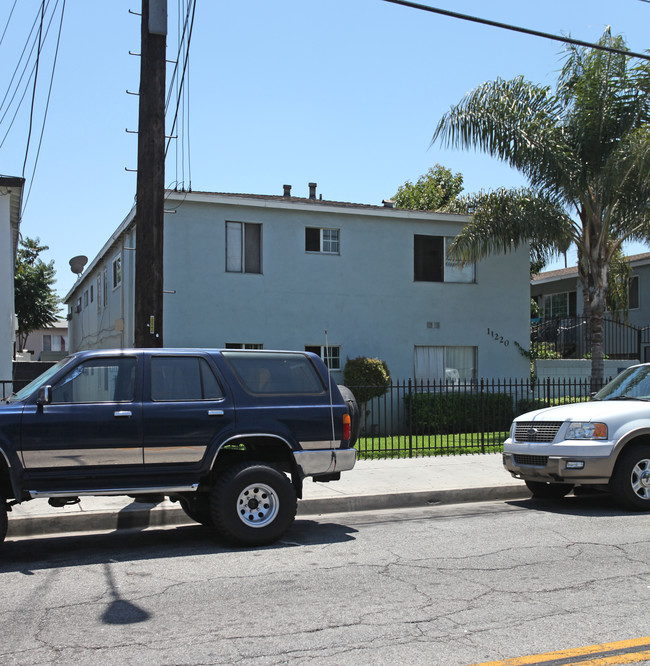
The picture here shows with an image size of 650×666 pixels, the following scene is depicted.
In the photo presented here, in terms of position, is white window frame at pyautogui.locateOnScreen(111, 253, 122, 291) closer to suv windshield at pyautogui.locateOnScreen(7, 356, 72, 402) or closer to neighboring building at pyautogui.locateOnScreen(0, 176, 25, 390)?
neighboring building at pyautogui.locateOnScreen(0, 176, 25, 390)

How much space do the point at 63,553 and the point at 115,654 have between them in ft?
10.4

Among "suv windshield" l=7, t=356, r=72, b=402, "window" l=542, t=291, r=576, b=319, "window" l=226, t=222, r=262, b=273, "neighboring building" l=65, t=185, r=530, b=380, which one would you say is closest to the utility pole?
"suv windshield" l=7, t=356, r=72, b=402

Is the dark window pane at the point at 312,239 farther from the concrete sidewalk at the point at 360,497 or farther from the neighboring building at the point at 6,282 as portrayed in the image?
the concrete sidewalk at the point at 360,497

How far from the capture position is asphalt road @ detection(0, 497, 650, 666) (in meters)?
4.63

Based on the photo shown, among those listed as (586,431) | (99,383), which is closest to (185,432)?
(99,383)

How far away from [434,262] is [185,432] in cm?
1517

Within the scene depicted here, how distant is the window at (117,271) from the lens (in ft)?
73.3

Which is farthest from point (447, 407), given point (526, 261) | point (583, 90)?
point (583, 90)

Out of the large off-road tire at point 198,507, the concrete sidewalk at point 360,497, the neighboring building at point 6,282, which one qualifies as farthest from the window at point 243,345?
the large off-road tire at point 198,507

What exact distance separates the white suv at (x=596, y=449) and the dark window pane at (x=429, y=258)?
12.1 m

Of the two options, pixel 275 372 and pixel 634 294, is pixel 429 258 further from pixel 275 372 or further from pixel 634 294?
pixel 275 372

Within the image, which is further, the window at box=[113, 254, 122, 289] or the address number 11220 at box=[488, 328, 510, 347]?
the window at box=[113, 254, 122, 289]

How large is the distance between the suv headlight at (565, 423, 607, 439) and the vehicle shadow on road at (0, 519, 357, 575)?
2954 millimetres

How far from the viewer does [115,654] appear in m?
4.54
